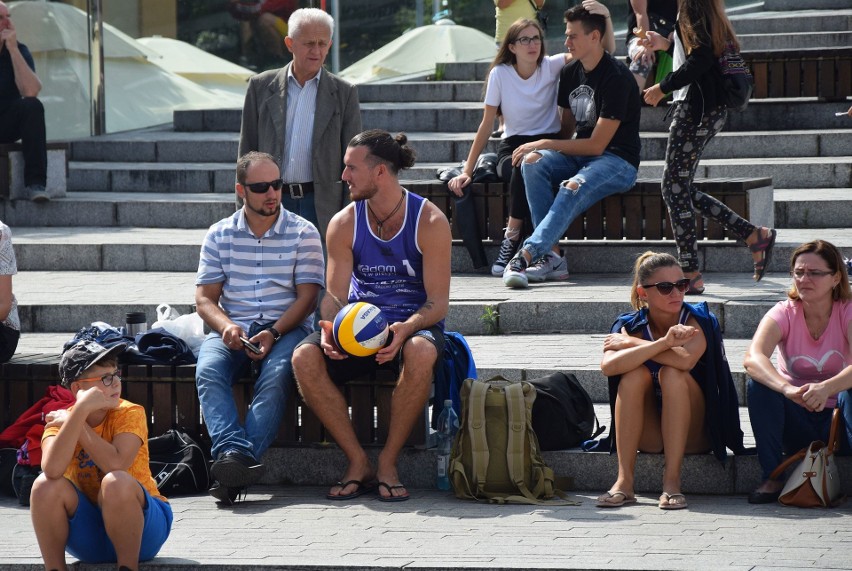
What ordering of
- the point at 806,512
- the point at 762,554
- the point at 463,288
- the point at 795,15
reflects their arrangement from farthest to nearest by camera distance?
1. the point at 795,15
2. the point at 463,288
3. the point at 806,512
4. the point at 762,554

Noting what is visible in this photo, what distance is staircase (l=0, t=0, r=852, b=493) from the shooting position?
23.4 ft

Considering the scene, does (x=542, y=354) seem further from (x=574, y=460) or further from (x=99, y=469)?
(x=99, y=469)

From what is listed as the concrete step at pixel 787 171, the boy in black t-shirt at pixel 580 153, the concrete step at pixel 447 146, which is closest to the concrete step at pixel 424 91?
the concrete step at pixel 447 146

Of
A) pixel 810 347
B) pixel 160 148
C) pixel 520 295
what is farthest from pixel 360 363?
pixel 160 148

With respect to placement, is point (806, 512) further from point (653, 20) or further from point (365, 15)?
point (365, 15)

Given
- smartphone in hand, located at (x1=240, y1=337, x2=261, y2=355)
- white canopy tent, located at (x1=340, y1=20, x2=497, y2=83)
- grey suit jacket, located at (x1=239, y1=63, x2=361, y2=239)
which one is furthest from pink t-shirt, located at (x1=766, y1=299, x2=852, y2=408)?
white canopy tent, located at (x1=340, y1=20, x2=497, y2=83)

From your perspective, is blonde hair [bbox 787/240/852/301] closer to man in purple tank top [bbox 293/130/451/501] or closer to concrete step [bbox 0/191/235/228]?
man in purple tank top [bbox 293/130/451/501]

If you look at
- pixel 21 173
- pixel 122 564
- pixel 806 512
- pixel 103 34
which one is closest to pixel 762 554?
pixel 806 512

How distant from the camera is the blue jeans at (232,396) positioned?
20.5 ft

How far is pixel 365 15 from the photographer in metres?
15.5

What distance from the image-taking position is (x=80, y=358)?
17.6 feet

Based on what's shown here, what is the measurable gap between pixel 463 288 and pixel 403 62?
6.95m

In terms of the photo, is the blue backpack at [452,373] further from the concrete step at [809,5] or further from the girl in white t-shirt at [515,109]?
the concrete step at [809,5]

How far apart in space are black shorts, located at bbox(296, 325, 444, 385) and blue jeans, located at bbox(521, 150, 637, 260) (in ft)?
8.34
